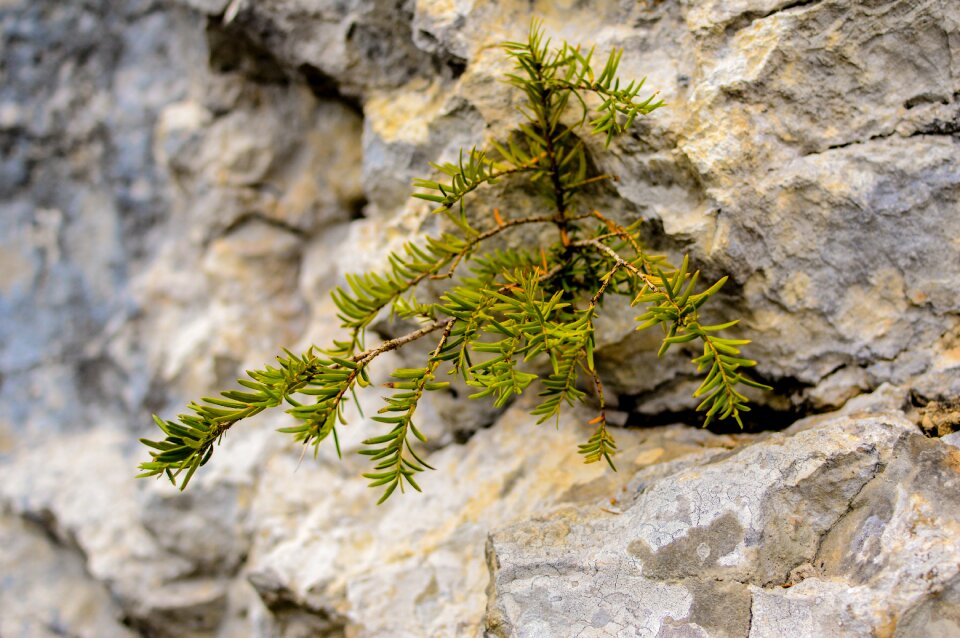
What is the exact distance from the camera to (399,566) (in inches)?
56.1

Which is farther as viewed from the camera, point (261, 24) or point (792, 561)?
point (261, 24)

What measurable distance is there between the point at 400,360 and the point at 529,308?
65 cm

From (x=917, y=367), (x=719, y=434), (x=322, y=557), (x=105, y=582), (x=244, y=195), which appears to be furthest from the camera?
(x=244, y=195)

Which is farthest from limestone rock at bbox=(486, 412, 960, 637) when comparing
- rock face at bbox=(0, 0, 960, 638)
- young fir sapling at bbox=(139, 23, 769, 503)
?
young fir sapling at bbox=(139, 23, 769, 503)

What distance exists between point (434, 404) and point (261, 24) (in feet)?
3.16

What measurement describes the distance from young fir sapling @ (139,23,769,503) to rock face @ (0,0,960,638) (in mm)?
96

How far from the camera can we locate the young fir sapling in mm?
1008

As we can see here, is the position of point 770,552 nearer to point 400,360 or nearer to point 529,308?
point 529,308

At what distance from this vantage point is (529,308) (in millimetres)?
1026

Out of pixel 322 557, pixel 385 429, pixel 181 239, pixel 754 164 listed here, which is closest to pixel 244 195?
pixel 181 239

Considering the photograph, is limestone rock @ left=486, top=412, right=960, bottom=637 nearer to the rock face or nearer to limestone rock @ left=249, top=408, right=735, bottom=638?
the rock face

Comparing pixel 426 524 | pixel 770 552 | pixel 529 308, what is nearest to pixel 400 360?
pixel 426 524

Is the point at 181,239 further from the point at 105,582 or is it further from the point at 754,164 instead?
the point at 754,164

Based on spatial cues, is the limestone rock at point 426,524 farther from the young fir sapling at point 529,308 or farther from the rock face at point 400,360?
the young fir sapling at point 529,308
